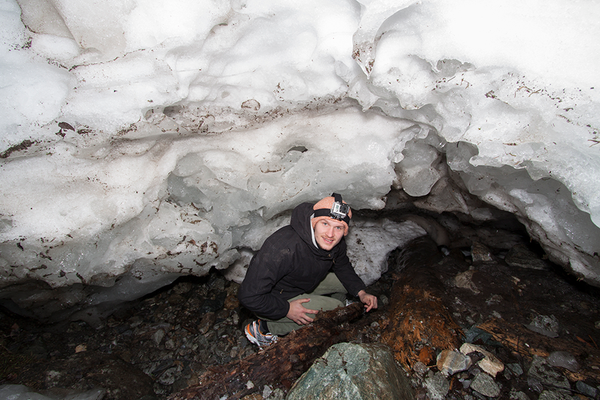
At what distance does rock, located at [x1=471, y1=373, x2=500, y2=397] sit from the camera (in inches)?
84.8

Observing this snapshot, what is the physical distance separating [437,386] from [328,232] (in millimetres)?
1376

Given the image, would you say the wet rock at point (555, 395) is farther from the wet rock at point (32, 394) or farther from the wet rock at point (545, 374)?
the wet rock at point (32, 394)

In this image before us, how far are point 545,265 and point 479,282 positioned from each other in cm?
96

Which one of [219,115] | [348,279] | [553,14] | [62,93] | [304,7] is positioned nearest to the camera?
[553,14]

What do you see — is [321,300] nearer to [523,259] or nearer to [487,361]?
[487,361]

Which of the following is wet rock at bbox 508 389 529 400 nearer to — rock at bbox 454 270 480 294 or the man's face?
rock at bbox 454 270 480 294

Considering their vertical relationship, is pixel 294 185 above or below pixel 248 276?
above

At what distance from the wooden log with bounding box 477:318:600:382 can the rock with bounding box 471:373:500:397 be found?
38cm

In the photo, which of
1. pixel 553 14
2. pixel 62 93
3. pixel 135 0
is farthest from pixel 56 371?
pixel 553 14

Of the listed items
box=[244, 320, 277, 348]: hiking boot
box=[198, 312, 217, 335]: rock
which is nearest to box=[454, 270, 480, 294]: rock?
box=[244, 320, 277, 348]: hiking boot

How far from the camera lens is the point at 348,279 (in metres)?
3.40

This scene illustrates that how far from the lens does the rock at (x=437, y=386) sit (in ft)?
7.21

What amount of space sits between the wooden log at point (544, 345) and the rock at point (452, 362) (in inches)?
16.2

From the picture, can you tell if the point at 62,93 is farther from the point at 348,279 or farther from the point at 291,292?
the point at 348,279
